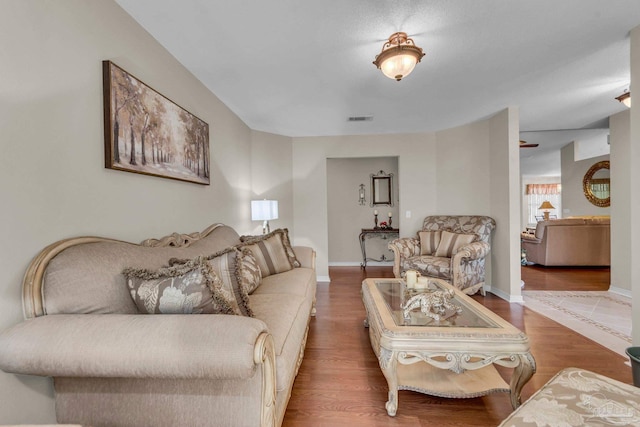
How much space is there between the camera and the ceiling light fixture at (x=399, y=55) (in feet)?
6.36

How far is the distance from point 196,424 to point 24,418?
2.27ft

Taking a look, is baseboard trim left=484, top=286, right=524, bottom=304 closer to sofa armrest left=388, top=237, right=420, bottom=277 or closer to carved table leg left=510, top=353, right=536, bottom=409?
sofa armrest left=388, top=237, right=420, bottom=277

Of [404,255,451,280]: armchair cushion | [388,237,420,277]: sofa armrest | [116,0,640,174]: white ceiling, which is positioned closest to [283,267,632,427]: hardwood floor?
[404,255,451,280]: armchair cushion

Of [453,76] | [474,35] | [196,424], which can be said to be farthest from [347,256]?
[196,424]

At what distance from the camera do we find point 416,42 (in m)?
2.08

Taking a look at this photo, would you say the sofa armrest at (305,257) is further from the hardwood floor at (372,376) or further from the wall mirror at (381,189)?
the wall mirror at (381,189)

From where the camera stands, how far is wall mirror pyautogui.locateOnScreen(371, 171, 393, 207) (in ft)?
18.6

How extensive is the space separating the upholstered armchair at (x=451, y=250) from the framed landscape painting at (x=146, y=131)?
9.26 ft

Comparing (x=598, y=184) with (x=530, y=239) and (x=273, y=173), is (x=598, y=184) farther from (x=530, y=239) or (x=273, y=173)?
(x=273, y=173)

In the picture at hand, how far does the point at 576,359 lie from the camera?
2035 mm

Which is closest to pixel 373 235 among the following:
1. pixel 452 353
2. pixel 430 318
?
pixel 430 318

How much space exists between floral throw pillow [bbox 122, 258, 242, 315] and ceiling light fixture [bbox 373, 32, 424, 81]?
1.86m

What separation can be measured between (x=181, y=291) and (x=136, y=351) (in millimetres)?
279

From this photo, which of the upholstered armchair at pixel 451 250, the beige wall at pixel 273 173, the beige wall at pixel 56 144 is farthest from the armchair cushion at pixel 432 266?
the beige wall at pixel 56 144
